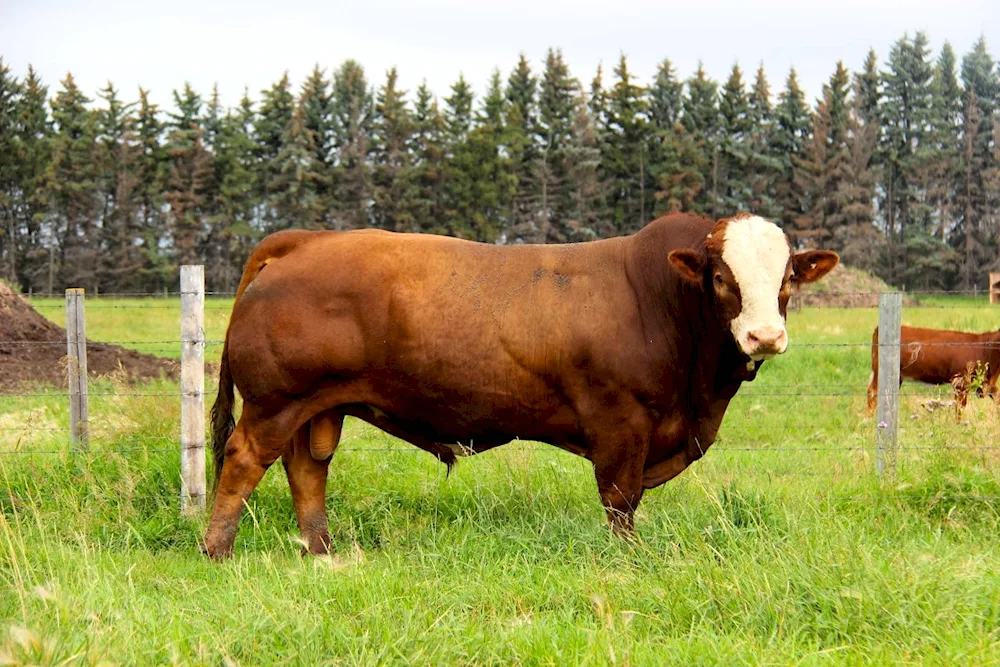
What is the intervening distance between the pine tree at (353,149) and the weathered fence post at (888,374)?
126ft

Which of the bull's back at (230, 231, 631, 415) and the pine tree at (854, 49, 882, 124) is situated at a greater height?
the pine tree at (854, 49, 882, 124)

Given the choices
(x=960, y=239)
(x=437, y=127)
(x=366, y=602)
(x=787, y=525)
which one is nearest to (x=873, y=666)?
(x=787, y=525)

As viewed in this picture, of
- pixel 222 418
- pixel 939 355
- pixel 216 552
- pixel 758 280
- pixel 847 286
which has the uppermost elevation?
pixel 758 280

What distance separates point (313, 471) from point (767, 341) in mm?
2811

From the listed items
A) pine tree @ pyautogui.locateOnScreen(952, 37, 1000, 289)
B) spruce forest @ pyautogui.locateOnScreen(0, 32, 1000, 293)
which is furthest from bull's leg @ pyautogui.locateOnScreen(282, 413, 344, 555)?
pine tree @ pyautogui.locateOnScreen(952, 37, 1000, 289)

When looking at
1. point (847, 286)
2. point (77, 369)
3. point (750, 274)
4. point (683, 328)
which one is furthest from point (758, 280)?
point (847, 286)

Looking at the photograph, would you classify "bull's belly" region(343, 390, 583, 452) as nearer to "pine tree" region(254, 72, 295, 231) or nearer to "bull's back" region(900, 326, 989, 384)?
"bull's back" region(900, 326, 989, 384)

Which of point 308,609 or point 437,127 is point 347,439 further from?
point 437,127

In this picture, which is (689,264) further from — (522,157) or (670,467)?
(522,157)

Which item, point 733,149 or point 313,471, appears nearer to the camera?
point 313,471

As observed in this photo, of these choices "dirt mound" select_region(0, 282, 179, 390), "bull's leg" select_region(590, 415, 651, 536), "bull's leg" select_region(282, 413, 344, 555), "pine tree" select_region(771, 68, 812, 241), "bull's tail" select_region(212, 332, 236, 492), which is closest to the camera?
"bull's leg" select_region(590, 415, 651, 536)

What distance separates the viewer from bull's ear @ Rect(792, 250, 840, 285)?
5.32 metres

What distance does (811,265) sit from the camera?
5379mm

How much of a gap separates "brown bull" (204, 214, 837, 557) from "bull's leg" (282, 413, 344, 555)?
0.02m
